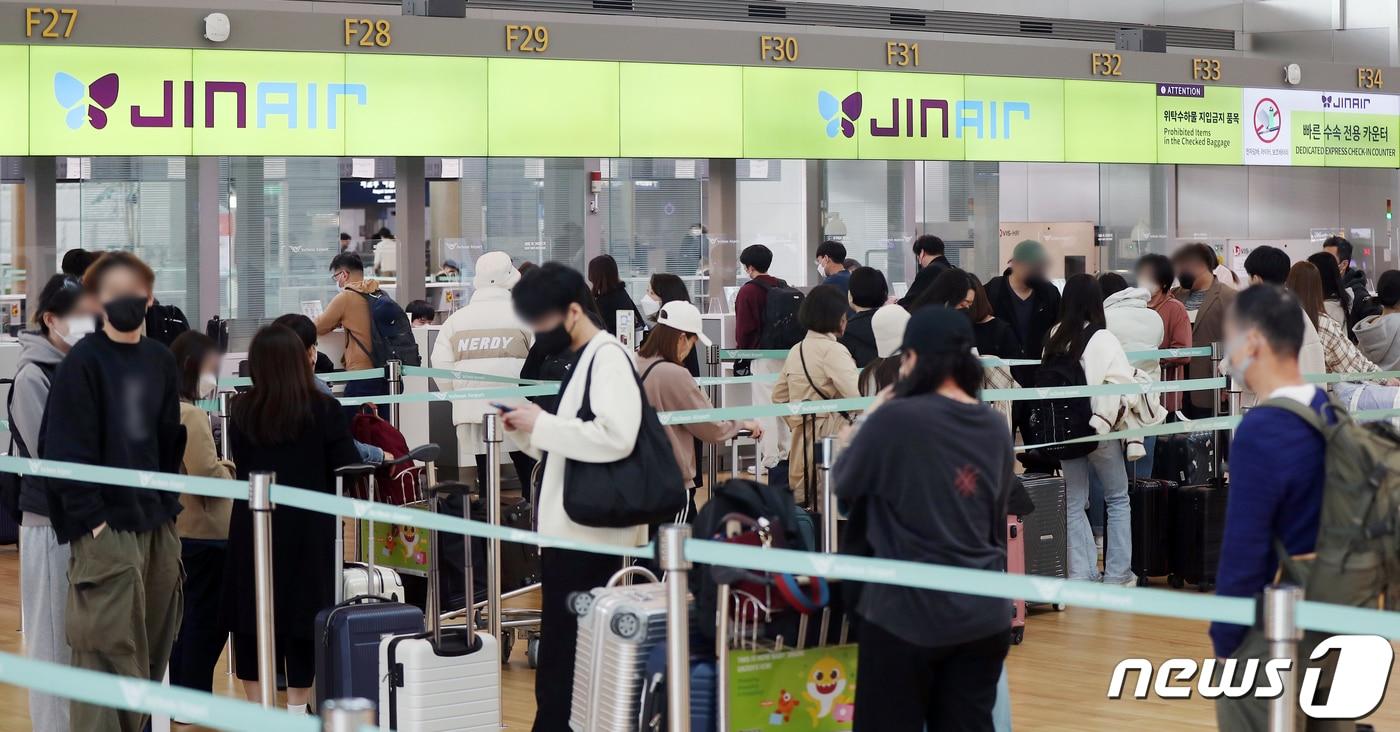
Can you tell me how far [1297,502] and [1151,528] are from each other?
17.4 feet

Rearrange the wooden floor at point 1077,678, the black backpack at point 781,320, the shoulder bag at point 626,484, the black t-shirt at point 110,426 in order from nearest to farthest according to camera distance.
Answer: the shoulder bag at point 626,484
the black t-shirt at point 110,426
the wooden floor at point 1077,678
the black backpack at point 781,320

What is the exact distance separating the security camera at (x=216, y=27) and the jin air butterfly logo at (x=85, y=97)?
0.59 m

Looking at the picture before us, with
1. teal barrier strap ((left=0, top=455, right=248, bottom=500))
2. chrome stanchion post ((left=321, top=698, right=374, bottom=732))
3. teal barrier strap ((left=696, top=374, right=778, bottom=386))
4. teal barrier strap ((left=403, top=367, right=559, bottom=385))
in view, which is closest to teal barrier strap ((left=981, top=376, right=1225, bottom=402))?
teal barrier strap ((left=696, top=374, right=778, bottom=386))

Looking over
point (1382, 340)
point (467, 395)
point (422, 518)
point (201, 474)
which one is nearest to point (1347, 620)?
point (422, 518)

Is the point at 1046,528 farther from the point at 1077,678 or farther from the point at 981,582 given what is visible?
the point at 981,582

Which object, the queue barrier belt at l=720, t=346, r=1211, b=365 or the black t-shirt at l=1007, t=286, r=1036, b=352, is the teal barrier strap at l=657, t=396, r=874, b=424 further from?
the black t-shirt at l=1007, t=286, r=1036, b=352

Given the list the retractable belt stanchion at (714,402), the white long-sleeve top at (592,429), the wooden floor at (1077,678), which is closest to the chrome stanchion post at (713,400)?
the retractable belt stanchion at (714,402)

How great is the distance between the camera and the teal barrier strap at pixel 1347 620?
3.10 metres

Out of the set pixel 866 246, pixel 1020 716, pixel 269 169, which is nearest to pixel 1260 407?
pixel 1020 716

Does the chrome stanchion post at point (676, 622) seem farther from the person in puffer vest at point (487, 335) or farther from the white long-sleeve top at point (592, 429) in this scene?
the person in puffer vest at point (487, 335)

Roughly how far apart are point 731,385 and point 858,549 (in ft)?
26.5

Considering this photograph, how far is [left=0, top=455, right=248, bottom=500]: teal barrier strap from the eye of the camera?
15.6 feet

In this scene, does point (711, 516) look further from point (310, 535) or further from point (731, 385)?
point (731, 385)

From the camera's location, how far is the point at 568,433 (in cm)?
458
